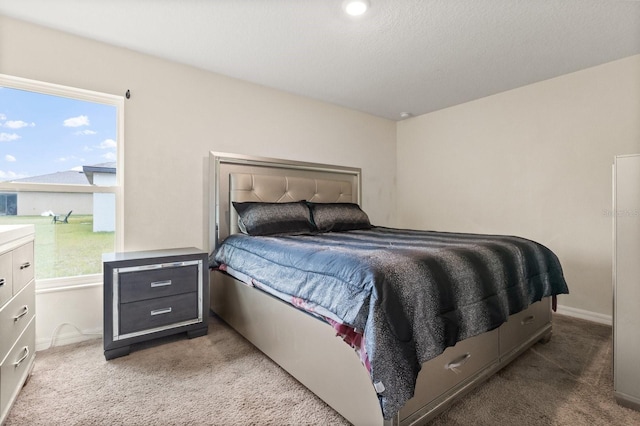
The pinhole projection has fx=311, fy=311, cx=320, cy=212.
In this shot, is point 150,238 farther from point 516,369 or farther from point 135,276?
point 516,369

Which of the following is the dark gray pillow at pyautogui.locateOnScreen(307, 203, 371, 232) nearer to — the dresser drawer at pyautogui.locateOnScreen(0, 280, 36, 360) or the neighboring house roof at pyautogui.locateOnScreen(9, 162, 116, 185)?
the neighboring house roof at pyautogui.locateOnScreen(9, 162, 116, 185)

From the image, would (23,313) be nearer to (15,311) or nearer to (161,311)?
(15,311)

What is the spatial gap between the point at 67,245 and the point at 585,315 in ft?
14.9

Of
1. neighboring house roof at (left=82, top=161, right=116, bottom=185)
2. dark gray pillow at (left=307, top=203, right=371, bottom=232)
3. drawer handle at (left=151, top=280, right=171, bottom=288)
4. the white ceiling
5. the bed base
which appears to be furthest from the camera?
dark gray pillow at (left=307, top=203, right=371, bottom=232)

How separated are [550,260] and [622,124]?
1.58m

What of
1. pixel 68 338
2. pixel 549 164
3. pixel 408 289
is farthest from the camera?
pixel 549 164

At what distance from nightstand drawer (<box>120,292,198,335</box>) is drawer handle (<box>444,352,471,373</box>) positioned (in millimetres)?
1813

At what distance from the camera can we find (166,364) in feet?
6.59

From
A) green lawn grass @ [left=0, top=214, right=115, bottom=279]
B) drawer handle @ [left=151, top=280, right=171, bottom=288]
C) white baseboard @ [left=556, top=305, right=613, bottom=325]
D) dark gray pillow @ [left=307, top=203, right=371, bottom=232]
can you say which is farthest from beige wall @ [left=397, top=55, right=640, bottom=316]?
green lawn grass @ [left=0, top=214, right=115, bottom=279]

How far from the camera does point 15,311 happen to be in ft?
5.09

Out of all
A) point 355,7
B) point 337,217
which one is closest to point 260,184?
point 337,217

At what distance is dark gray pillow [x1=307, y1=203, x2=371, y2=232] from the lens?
3066 millimetres

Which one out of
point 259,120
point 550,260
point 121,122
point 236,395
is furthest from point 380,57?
point 236,395

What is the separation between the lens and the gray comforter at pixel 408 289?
1.21 meters
